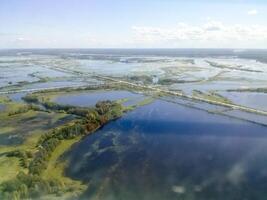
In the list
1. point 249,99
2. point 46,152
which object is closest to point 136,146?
point 46,152

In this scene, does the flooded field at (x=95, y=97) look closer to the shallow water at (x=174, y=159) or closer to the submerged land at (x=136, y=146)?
the submerged land at (x=136, y=146)

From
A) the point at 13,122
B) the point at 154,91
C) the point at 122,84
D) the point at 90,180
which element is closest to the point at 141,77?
the point at 122,84

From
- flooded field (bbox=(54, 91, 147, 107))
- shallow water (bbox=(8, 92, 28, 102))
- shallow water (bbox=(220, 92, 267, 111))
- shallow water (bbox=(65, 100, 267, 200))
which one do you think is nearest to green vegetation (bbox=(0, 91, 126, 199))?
shallow water (bbox=(65, 100, 267, 200))

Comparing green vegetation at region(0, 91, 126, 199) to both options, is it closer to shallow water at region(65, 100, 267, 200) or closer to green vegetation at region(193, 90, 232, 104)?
shallow water at region(65, 100, 267, 200)

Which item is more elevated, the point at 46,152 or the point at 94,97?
the point at 46,152

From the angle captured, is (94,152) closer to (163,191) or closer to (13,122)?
(163,191)

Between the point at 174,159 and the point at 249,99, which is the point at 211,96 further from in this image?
the point at 174,159
